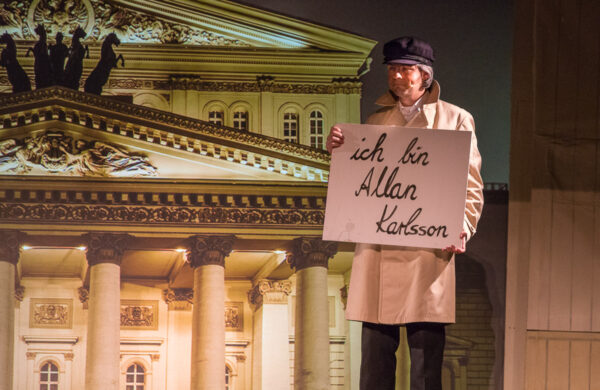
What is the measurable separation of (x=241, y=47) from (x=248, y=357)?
440 centimetres

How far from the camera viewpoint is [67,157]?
32.8 ft

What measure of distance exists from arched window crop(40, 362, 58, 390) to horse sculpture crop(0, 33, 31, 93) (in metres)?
4.36

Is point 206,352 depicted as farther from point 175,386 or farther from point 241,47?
point 241,47

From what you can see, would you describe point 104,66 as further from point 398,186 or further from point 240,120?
point 398,186

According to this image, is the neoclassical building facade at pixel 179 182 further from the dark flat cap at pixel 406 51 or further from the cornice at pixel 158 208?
the dark flat cap at pixel 406 51

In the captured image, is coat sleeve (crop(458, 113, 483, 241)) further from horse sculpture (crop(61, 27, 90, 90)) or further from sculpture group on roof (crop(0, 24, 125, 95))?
horse sculpture (crop(61, 27, 90, 90))

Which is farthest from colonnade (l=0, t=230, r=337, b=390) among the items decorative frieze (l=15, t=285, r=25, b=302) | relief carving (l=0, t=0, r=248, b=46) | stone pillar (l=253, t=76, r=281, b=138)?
relief carving (l=0, t=0, r=248, b=46)

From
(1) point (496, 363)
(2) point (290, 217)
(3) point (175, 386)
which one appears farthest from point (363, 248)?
(3) point (175, 386)

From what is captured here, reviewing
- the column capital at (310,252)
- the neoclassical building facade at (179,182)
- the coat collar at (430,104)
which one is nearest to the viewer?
the coat collar at (430,104)

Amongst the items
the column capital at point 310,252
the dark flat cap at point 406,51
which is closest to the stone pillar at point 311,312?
the column capital at point 310,252

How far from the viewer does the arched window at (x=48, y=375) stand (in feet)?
39.9

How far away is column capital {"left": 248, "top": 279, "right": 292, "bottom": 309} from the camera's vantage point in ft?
38.0

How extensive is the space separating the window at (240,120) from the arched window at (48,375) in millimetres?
3796

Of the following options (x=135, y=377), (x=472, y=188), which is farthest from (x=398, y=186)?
(x=135, y=377)
